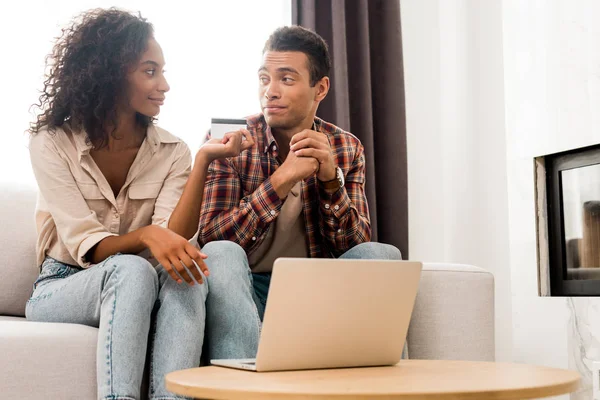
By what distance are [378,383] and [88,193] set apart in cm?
103

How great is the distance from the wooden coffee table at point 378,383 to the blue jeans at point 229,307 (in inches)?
14.3

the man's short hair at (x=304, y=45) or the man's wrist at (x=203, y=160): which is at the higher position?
the man's short hair at (x=304, y=45)

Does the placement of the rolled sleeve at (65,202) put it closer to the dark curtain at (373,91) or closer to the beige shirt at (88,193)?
the beige shirt at (88,193)

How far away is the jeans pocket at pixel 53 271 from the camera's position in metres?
1.67

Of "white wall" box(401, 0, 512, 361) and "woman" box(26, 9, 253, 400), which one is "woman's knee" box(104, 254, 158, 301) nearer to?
"woman" box(26, 9, 253, 400)

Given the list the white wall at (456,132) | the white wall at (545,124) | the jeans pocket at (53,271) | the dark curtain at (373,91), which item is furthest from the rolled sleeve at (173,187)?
the white wall at (456,132)

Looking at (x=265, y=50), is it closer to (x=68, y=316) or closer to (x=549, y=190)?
(x=68, y=316)

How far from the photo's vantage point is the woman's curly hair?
5.76ft

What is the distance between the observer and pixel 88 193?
1.71 meters

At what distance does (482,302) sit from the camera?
1775 millimetres

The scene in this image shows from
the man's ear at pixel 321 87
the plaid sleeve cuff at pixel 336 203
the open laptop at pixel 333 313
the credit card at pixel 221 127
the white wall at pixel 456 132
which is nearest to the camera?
the open laptop at pixel 333 313

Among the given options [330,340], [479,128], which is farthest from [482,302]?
[479,128]

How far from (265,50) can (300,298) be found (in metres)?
1.15

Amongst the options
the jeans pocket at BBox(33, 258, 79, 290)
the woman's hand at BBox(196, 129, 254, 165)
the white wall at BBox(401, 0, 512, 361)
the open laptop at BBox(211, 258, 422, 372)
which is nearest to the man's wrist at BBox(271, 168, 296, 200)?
the woman's hand at BBox(196, 129, 254, 165)
